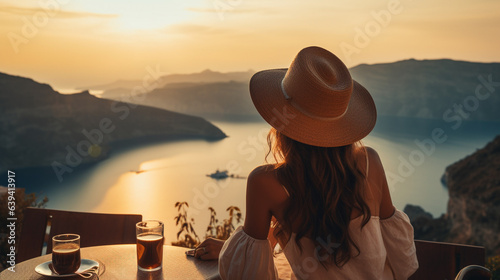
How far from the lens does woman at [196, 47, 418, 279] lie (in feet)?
4.01

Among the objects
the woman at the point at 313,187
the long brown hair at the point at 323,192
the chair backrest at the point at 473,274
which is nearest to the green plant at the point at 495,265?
the woman at the point at 313,187

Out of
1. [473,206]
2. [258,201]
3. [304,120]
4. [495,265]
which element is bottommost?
[473,206]

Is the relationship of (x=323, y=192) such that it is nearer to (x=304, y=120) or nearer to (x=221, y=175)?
(x=304, y=120)

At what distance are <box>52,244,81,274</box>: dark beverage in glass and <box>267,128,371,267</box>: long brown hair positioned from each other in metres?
0.67

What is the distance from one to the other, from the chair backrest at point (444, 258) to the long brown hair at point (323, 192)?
0.63m

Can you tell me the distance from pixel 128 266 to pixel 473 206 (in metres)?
10.7

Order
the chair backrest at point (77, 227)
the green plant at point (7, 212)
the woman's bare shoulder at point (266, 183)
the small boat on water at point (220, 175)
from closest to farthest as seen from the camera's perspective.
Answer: the woman's bare shoulder at point (266, 183)
the chair backrest at point (77, 227)
the green plant at point (7, 212)
the small boat on water at point (220, 175)

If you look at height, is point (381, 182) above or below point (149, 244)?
above

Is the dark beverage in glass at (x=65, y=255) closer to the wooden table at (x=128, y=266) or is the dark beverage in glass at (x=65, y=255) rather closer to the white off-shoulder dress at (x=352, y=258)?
the wooden table at (x=128, y=266)

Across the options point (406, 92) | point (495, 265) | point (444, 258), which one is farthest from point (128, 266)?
point (406, 92)

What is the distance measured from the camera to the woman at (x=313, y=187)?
122cm

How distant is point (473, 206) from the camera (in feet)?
33.4

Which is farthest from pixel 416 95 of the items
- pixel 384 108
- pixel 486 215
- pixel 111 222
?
pixel 111 222

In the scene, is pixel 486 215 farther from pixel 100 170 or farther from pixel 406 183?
pixel 100 170
